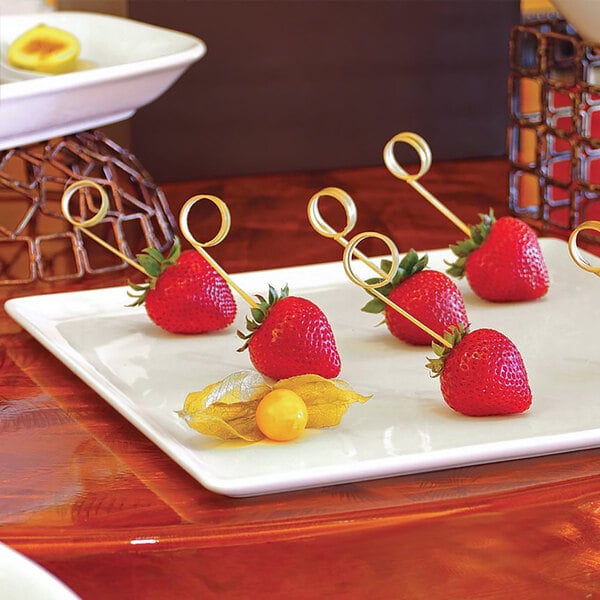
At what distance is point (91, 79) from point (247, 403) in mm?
467

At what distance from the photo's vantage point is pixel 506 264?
1.01m

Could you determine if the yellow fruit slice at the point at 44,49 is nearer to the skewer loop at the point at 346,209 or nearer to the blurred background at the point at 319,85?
the blurred background at the point at 319,85

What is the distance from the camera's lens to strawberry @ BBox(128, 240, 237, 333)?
950 millimetres

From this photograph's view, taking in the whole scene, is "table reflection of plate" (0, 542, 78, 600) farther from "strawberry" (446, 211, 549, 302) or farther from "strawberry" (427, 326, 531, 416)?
"strawberry" (446, 211, 549, 302)

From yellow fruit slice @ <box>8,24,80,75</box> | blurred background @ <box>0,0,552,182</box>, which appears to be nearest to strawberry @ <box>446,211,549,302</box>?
yellow fruit slice @ <box>8,24,80,75</box>

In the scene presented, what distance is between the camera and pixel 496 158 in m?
1.79

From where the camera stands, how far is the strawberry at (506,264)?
1012mm

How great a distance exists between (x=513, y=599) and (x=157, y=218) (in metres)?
0.68

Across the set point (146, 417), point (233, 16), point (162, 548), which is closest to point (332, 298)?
point (146, 417)

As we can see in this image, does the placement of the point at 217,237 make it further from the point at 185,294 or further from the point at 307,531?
the point at 307,531

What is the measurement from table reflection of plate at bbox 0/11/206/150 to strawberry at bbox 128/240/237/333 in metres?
0.21

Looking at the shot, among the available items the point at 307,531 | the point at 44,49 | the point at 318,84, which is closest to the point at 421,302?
the point at 307,531

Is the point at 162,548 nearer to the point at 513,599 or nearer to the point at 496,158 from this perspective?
the point at 513,599

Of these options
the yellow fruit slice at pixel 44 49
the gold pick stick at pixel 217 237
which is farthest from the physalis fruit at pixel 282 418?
the yellow fruit slice at pixel 44 49
